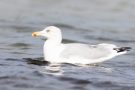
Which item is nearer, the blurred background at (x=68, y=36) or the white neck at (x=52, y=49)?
the blurred background at (x=68, y=36)

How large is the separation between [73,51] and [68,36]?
4.79m

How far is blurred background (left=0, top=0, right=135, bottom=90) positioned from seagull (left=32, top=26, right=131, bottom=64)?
26cm

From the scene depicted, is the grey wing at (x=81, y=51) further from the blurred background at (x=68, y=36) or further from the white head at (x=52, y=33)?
the white head at (x=52, y=33)

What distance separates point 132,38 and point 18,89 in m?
7.70

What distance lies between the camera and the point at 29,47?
15977mm

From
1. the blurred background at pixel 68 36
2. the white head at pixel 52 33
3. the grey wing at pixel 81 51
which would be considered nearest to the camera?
the blurred background at pixel 68 36

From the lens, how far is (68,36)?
59.3 ft

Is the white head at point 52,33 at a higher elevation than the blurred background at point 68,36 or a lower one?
higher

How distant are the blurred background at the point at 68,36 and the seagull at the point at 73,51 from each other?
26 centimetres

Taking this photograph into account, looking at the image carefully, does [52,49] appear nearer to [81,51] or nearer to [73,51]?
[73,51]

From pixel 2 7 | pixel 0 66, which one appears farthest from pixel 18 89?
pixel 2 7

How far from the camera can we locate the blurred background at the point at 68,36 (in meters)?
11.4

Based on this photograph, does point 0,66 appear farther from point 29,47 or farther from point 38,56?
point 29,47

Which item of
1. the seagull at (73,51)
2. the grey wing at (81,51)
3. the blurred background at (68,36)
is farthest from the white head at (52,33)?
the blurred background at (68,36)
